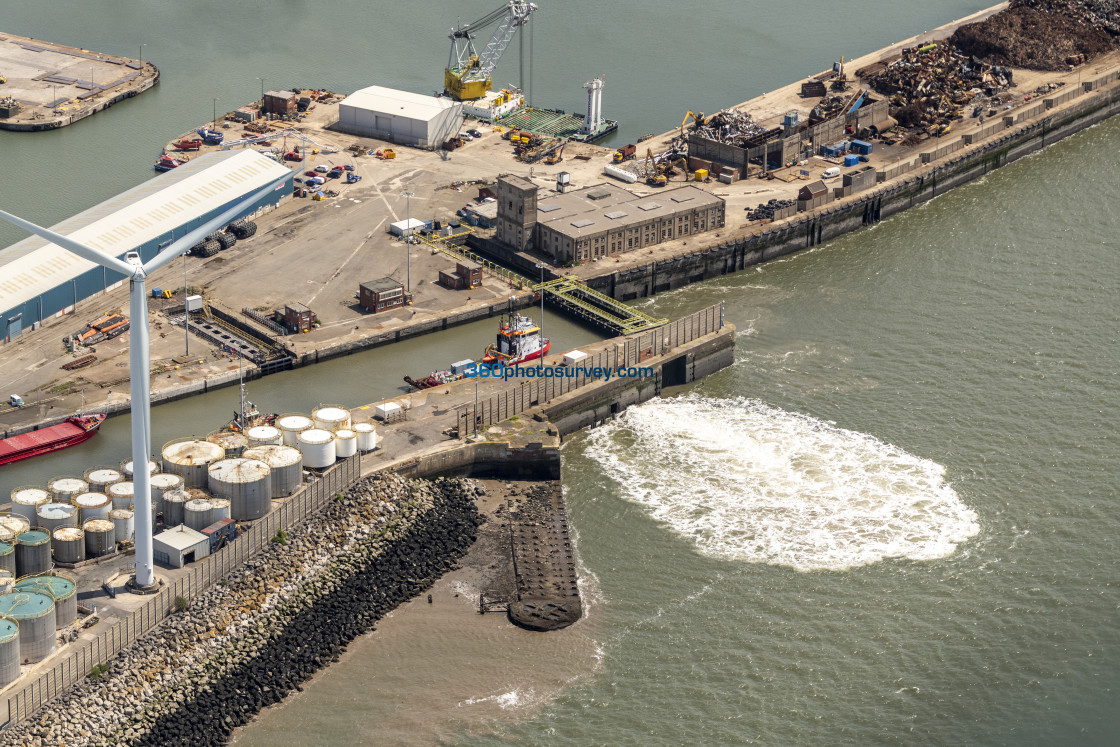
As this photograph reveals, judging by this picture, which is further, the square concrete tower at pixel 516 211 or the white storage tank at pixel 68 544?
the square concrete tower at pixel 516 211

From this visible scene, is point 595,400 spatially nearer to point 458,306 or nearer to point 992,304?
point 458,306

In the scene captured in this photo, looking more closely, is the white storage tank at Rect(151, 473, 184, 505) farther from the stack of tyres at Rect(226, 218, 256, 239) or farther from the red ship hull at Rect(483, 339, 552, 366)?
the stack of tyres at Rect(226, 218, 256, 239)

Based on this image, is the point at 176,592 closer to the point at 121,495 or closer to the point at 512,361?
the point at 121,495

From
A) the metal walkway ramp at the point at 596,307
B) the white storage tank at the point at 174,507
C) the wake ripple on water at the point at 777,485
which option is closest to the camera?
the white storage tank at the point at 174,507

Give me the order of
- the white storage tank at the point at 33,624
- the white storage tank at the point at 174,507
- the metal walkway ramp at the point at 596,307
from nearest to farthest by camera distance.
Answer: the white storage tank at the point at 33,624
the white storage tank at the point at 174,507
the metal walkway ramp at the point at 596,307

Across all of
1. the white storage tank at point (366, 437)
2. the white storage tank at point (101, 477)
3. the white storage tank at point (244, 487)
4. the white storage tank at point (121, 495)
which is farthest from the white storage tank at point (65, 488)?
the white storage tank at point (366, 437)

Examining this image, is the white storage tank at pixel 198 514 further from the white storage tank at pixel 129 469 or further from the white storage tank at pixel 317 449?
the white storage tank at pixel 317 449

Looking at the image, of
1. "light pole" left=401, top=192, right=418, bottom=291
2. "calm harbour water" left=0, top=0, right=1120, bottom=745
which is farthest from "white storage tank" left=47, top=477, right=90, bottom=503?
"light pole" left=401, top=192, right=418, bottom=291
